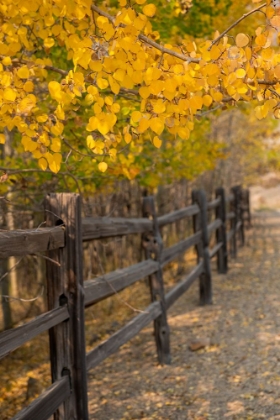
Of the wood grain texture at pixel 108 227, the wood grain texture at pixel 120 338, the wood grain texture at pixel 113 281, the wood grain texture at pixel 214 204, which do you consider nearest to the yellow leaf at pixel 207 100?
the wood grain texture at pixel 108 227

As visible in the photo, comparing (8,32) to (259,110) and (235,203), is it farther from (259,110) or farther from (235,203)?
(235,203)

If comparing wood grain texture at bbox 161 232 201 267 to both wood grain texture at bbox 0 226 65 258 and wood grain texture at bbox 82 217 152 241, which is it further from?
wood grain texture at bbox 0 226 65 258

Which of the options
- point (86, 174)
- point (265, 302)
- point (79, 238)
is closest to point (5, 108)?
point (79, 238)

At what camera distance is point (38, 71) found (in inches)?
164

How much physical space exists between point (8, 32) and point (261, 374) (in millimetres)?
3885

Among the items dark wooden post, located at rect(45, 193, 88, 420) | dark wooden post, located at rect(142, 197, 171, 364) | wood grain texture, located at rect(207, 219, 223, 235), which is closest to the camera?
dark wooden post, located at rect(45, 193, 88, 420)

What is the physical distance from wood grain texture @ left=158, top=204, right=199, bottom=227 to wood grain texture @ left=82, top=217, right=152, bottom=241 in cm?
75

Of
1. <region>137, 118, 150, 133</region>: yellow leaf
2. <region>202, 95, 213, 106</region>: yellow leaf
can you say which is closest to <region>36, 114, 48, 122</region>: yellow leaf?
<region>137, 118, 150, 133</region>: yellow leaf

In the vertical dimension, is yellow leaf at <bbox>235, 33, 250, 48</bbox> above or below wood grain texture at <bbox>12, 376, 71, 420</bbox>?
above

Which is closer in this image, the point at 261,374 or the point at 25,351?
the point at 261,374

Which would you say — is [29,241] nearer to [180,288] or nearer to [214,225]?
[180,288]

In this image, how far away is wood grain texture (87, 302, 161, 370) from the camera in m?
4.09

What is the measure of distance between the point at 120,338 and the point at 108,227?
983mm

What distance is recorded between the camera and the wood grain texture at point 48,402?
2.96 m
